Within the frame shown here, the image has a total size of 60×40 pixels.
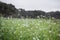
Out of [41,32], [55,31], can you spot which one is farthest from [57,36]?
[41,32]

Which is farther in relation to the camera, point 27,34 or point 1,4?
point 1,4

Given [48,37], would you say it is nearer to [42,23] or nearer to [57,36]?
[57,36]

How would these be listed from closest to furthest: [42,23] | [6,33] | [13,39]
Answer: [13,39]
[6,33]
[42,23]

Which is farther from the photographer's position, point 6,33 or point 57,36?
point 6,33

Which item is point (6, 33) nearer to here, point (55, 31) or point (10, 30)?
point (10, 30)

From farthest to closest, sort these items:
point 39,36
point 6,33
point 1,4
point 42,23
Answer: point 1,4 < point 42,23 < point 6,33 < point 39,36

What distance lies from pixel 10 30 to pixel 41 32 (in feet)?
3.39

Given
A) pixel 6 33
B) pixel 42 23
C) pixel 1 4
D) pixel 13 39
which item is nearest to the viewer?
pixel 13 39

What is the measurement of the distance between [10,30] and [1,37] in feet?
1.12

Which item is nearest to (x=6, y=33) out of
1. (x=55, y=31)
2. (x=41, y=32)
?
(x=41, y=32)

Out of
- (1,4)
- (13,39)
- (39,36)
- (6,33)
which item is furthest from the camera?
(1,4)

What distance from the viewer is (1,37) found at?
16.3ft

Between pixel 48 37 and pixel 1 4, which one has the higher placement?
pixel 48 37

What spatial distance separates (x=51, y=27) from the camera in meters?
5.29
